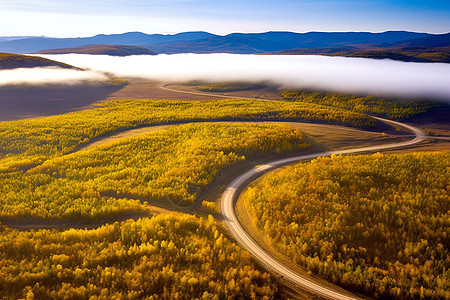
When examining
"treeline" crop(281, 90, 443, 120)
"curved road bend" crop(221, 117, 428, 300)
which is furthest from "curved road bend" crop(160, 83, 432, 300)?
"treeline" crop(281, 90, 443, 120)

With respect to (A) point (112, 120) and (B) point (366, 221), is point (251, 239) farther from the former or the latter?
(A) point (112, 120)

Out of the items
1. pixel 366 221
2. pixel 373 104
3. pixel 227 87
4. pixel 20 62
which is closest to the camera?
pixel 366 221

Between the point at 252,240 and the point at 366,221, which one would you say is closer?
the point at 252,240

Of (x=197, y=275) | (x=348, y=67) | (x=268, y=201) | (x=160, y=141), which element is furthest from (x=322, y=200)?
(x=348, y=67)

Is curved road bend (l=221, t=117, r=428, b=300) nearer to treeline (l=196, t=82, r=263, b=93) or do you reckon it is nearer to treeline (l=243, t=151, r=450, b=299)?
treeline (l=243, t=151, r=450, b=299)

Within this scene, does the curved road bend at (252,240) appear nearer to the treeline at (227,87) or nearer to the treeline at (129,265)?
the treeline at (129,265)

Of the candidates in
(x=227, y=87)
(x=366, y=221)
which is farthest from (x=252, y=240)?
(x=227, y=87)
